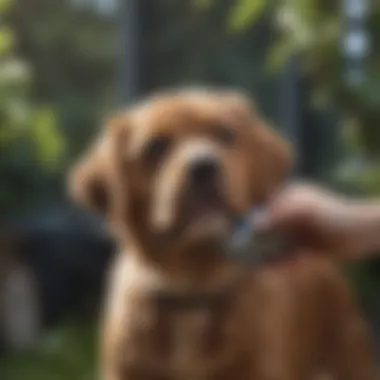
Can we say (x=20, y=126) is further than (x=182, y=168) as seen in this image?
Yes

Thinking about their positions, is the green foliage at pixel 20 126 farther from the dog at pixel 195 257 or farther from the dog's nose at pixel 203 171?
the dog's nose at pixel 203 171

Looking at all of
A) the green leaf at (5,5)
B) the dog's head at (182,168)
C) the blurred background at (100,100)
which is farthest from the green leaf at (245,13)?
the green leaf at (5,5)

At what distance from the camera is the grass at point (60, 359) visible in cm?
95

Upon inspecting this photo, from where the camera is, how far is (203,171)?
2.65ft

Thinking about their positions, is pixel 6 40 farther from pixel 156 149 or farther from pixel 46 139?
pixel 156 149

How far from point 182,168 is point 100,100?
0.60ft

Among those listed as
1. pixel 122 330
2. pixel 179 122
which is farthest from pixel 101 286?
pixel 179 122

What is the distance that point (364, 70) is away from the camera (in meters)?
0.92

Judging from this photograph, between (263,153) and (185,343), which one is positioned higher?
(263,153)

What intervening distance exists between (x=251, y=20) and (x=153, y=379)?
361 millimetres

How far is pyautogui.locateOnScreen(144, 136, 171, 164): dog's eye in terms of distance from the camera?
82 centimetres

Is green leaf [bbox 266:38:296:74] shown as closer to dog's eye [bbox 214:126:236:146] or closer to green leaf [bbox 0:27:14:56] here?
dog's eye [bbox 214:126:236:146]

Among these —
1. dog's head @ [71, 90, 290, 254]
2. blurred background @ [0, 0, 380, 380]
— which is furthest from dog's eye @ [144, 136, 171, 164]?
blurred background @ [0, 0, 380, 380]

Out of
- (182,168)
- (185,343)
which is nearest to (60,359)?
(185,343)
